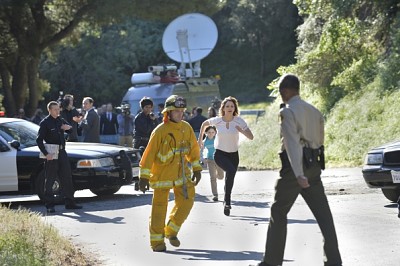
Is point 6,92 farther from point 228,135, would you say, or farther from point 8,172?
point 228,135

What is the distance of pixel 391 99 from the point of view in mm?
21406

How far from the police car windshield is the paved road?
109 cm

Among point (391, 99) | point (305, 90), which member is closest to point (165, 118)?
point (391, 99)

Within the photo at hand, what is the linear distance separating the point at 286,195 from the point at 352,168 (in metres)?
11.4

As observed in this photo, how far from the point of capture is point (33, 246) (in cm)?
962

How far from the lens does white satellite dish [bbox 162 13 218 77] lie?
103 ft

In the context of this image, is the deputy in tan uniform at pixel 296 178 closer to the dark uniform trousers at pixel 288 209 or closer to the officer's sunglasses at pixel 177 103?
the dark uniform trousers at pixel 288 209

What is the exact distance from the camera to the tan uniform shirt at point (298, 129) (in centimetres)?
824


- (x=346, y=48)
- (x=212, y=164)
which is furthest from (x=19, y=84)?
(x=212, y=164)

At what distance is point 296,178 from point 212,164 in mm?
7496

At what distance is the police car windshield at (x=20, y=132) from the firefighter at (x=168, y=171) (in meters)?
6.07

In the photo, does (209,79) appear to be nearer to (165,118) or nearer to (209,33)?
(209,33)

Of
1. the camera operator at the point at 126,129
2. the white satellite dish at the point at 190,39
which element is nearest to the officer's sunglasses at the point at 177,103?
the camera operator at the point at 126,129

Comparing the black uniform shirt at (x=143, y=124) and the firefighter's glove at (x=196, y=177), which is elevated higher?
the black uniform shirt at (x=143, y=124)
